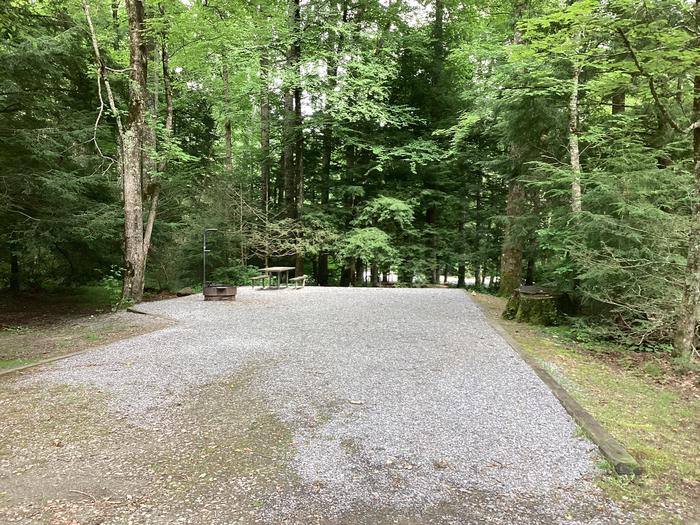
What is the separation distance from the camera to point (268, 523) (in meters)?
2.06

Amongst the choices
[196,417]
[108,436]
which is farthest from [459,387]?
[108,436]

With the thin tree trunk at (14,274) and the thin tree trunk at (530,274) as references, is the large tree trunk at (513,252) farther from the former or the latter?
the thin tree trunk at (14,274)

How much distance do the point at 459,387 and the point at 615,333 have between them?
10.8ft

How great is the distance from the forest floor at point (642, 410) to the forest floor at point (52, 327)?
5.93m

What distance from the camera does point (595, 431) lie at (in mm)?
2953

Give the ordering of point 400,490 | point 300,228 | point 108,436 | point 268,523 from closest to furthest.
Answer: point 268,523
point 400,490
point 108,436
point 300,228

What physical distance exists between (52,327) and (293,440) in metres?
7.81

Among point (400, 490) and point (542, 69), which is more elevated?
point (542, 69)

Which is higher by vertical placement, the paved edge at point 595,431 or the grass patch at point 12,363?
the paved edge at point 595,431

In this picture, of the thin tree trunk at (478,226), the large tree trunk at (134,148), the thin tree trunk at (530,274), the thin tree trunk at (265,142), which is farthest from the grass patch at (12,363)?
the thin tree trunk at (530,274)

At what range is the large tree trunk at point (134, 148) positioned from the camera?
9141 millimetres

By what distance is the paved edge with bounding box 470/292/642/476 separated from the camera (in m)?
2.51

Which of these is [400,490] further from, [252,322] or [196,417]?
[252,322]

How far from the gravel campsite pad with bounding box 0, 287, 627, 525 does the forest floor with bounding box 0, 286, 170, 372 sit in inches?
35.2
